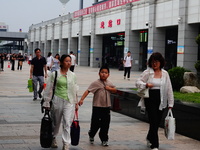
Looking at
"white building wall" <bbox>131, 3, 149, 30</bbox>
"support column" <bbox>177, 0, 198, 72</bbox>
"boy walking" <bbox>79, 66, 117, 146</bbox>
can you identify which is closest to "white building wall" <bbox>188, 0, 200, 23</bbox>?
"support column" <bbox>177, 0, 198, 72</bbox>

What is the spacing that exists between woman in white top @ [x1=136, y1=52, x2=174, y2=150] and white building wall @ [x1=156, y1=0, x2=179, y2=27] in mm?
27700

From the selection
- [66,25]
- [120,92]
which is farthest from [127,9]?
[120,92]

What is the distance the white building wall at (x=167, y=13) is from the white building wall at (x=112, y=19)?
25.8 feet

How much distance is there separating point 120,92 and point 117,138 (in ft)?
13.7

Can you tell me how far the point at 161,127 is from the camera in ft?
33.6

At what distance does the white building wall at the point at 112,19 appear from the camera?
4570 cm

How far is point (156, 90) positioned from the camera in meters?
7.59

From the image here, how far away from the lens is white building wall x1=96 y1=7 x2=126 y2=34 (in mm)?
45700

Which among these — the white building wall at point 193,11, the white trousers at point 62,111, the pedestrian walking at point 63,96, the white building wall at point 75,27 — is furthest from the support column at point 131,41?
the white trousers at point 62,111

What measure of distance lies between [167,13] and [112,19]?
12.8 meters

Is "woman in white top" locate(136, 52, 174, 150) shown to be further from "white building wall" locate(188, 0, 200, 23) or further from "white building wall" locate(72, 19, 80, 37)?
"white building wall" locate(72, 19, 80, 37)

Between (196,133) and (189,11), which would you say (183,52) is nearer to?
(189,11)

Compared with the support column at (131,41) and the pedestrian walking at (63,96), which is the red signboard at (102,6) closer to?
the support column at (131,41)

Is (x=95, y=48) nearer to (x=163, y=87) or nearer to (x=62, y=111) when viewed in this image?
(x=163, y=87)
